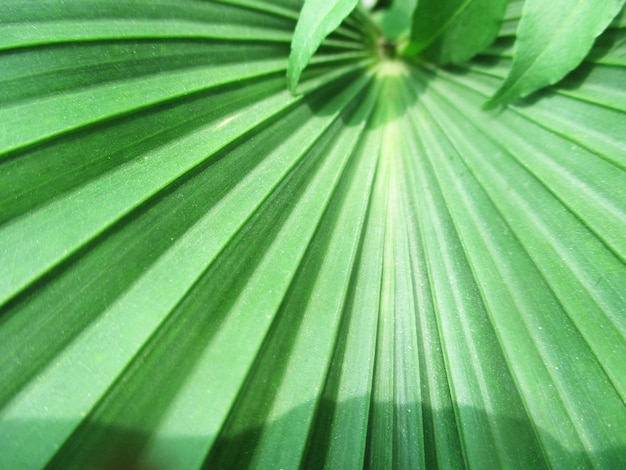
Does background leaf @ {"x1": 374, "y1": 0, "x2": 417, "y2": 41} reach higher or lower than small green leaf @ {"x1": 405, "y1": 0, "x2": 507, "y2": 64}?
higher

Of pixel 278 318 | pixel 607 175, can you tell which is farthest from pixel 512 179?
pixel 278 318

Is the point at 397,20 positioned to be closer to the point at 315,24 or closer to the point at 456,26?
the point at 456,26

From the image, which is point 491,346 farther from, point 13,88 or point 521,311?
→ point 13,88

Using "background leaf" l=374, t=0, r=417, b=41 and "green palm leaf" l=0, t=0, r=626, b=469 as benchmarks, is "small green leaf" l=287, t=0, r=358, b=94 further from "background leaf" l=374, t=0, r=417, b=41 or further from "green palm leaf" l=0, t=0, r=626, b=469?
"background leaf" l=374, t=0, r=417, b=41

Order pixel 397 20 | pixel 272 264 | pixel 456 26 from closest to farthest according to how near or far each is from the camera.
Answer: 1. pixel 272 264
2. pixel 456 26
3. pixel 397 20

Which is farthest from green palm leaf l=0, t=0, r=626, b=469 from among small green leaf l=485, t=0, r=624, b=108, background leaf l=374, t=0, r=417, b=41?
background leaf l=374, t=0, r=417, b=41

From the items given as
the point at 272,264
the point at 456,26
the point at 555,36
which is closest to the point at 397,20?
the point at 456,26
